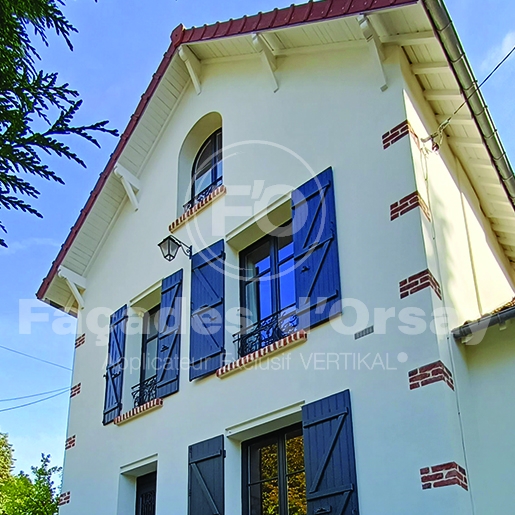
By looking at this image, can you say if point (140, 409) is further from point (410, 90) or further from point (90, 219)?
point (410, 90)

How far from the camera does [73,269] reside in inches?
462

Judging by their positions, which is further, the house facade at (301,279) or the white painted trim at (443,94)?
the white painted trim at (443,94)

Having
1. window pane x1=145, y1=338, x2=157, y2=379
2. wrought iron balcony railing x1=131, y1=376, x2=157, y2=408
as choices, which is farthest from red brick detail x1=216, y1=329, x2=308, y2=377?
window pane x1=145, y1=338, x2=157, y2=379

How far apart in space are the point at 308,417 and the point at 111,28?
4.04m

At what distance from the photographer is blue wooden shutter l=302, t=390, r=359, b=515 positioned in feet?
20.3

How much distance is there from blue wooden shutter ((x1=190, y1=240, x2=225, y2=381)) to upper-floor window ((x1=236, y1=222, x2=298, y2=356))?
27 centimetres

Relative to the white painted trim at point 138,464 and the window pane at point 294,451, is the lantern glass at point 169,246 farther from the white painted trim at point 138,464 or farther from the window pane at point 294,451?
the window pane at point 294,451

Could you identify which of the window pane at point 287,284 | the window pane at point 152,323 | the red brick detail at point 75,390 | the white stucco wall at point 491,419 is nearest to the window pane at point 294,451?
the window pane at point 287,284

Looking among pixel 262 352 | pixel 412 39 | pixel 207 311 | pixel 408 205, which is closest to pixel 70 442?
pixel 207 311

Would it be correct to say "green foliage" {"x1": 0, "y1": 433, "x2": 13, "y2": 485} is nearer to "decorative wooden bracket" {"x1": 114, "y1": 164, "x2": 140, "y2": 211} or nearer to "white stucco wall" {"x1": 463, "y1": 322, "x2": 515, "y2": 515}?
"decorative wooden bracket" {"x1": 114, "y1": 164, "x2": 140, "y2": 211}

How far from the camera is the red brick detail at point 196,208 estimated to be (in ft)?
30.3

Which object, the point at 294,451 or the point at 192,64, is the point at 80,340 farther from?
the point at 294,451

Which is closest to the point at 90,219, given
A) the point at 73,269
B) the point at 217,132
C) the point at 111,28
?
the point at 73,269

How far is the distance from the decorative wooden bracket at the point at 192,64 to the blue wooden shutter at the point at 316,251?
134 inches
